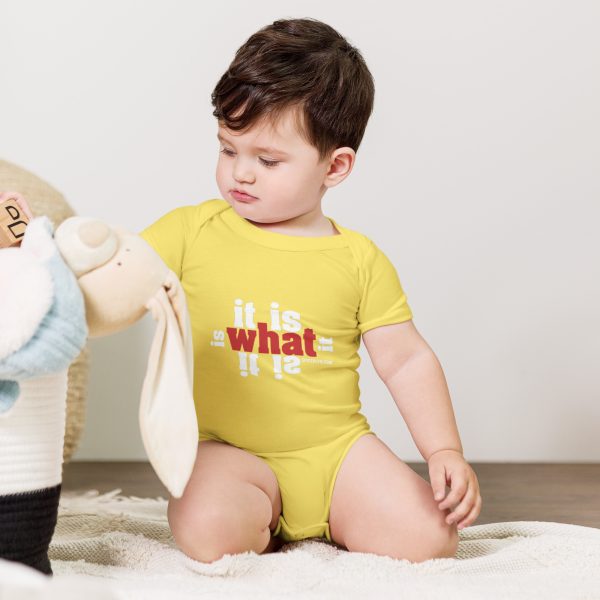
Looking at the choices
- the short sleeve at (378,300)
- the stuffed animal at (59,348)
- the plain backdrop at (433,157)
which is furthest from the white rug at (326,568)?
the plain backdrop at (433,157)

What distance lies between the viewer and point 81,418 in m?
1.55

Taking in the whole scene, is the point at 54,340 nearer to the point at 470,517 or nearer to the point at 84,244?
the point at 84,244

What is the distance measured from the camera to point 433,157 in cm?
181

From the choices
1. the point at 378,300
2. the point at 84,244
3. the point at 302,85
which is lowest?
the point at 378,300

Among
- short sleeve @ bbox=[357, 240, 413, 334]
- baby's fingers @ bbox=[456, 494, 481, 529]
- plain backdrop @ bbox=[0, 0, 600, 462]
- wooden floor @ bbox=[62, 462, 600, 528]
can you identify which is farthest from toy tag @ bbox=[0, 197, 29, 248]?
plain backdrop @ bbox=[0, 0, 600, 462]

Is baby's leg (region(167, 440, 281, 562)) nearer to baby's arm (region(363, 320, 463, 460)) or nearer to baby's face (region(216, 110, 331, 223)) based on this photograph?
baby's arm (region(363, 320, 463, 460))

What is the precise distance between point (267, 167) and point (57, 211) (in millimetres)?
482

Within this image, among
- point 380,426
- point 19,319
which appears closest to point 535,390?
point 380,426

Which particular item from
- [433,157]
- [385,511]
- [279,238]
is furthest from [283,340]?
[433,157]

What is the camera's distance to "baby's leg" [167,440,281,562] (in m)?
1.03

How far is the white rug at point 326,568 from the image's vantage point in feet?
3.11

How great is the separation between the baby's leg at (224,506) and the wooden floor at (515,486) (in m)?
0.40

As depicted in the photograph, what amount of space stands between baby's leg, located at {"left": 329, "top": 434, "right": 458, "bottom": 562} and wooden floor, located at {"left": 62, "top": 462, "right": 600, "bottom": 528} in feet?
0.94

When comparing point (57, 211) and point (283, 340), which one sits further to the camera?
point (57, 211)
